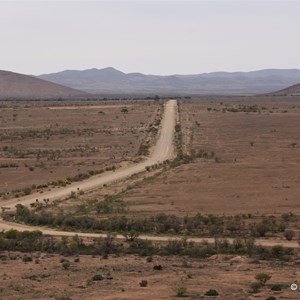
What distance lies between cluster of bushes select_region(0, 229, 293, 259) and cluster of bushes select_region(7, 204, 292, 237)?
2.29 meters

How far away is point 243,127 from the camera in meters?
91.6

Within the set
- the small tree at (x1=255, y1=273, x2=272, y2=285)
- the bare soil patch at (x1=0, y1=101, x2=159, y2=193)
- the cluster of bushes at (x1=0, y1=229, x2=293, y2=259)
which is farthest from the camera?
the bare soil patch at (x1=0, y1=101, x2=159, y2=193)

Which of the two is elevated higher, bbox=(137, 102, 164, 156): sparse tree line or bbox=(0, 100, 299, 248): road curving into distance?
bbox=(137, 102, 164, 156): sparse tree line

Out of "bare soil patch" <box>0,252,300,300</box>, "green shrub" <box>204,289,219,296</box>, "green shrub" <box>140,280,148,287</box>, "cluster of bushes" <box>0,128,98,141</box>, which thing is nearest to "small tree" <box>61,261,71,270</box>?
"bare soil patch" <box>0,252,300,300</box>

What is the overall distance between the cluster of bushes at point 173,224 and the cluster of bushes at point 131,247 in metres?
2.29

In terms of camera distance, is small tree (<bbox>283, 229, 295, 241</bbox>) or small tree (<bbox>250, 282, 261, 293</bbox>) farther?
small tree (<bbox>283, 229, 295, 241</bbox>)

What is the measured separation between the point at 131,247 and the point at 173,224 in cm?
404

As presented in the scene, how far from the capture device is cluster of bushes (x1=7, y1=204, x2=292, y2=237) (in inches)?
1202

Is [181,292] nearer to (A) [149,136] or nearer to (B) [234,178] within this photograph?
(B) [234,178]

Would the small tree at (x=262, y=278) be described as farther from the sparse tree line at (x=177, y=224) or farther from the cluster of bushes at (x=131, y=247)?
the sparse tree line at (x=177, y=224)

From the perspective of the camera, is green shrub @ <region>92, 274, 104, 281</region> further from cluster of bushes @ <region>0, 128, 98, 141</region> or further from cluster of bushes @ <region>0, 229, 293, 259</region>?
cluster of bushes @ <region>0, 128, 98, 141</region>

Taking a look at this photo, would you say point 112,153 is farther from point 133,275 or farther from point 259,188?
point 133,275

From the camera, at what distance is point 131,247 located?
91.7ft

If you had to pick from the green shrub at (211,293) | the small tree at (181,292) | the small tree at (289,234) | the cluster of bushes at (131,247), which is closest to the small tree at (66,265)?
the cluster of bushes at (131,247)
